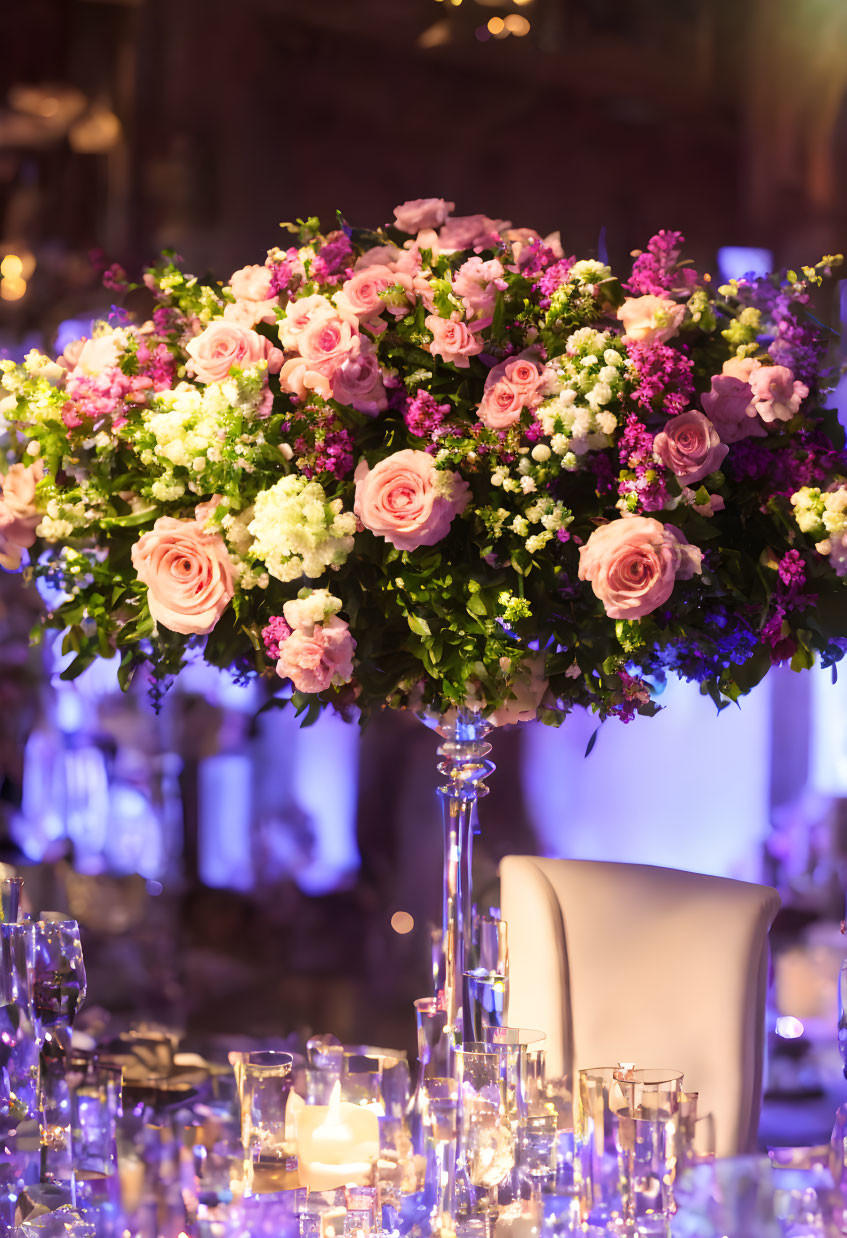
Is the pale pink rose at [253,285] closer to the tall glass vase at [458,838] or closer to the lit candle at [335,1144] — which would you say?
the tall glass vase at [458,838]

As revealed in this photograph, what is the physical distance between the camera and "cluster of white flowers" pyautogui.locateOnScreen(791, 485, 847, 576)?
1504 millimetres

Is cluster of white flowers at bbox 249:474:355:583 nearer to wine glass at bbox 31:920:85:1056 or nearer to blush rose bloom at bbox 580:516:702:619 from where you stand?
blush rose bloom at bbox 580:516:702:619

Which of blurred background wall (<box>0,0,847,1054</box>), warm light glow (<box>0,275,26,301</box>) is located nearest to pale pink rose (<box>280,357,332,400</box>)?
blurred background wall (<box>0,0,847,1054</box>)

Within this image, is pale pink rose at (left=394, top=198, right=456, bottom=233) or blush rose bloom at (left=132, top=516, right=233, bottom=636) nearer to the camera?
blush rose bloom at (left=132, top=516, right=233, bottom=636)

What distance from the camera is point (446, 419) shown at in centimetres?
153

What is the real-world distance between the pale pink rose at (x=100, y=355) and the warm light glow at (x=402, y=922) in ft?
11.8

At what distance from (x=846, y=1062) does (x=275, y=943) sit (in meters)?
3.78

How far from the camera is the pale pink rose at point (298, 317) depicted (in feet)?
5.08

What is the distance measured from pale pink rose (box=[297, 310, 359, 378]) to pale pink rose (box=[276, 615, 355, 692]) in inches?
11.3

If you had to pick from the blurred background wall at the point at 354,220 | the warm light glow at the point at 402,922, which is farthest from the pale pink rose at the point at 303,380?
the warm light glow at the point at 402,922

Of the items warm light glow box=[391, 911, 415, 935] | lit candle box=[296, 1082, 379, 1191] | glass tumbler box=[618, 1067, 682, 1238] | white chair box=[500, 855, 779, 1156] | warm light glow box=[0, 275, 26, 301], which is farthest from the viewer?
warm light glow box=[0, 275, 26, 301]

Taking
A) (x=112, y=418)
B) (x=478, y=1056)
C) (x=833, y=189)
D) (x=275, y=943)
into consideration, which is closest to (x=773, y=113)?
(x=833, y=189)

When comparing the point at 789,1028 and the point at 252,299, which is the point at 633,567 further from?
the point at 789,1028

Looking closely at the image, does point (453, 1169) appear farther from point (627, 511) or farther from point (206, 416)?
point (206, 416)
